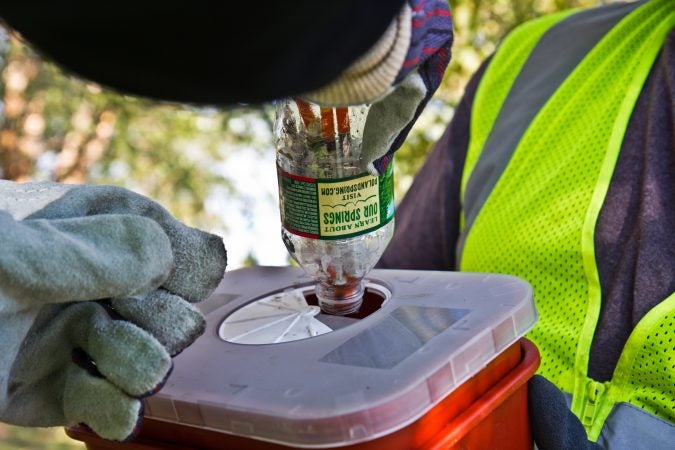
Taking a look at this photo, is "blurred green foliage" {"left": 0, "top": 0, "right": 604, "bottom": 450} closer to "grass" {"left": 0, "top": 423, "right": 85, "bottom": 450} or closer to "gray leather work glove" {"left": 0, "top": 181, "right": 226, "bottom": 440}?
"grass" {"left": 0, "top": 423, "right": 85, "bottom": 450}

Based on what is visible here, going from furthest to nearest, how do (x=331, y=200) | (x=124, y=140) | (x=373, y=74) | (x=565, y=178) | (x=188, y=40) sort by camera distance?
(x=124, y=140)
(x=565, y=178)
(x=331, y=200)
(x=373, y=74)
(x=188, y=40)

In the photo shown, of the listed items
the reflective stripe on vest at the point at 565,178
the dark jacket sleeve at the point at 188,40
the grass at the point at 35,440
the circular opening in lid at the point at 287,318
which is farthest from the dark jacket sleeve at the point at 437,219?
the grass at the point at 35,440

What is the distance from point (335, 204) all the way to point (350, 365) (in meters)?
0.17

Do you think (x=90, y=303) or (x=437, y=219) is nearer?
(x=90, y=303)

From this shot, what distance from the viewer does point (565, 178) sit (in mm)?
1179

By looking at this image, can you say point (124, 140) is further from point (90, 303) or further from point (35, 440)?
point (90, 303)

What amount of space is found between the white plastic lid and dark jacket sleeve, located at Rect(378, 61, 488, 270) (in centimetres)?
41

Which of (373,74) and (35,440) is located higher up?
(373,74)

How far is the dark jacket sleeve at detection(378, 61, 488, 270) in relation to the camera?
1.36 m

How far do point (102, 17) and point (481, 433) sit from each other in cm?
56

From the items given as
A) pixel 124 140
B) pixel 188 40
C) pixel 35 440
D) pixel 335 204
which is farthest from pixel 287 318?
pixel 124 140

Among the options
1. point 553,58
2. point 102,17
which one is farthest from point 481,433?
point 553,58

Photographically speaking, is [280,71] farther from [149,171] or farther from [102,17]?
[149,171]

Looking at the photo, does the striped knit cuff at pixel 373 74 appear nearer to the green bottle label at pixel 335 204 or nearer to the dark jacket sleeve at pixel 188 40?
the dark jacket sleeve at pixel 188 40
